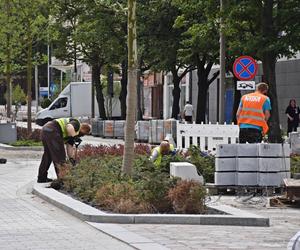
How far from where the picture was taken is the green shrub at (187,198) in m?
11.7

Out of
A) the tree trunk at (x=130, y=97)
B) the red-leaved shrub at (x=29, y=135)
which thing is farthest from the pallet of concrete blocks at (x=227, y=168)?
the red-leaved shrub at (x=29, y=135)

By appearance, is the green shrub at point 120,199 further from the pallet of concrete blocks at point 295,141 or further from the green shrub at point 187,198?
the pallet of concrete blocks at point 295,141

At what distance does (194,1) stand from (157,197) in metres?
16.0

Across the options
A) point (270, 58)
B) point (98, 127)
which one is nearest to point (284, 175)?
point (270, 58)

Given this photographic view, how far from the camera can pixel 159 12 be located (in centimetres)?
3825

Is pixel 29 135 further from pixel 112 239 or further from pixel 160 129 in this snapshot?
pixel 112 239

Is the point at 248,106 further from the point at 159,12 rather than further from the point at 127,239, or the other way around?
the point at 159,12

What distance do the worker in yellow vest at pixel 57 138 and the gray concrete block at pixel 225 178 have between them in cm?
310

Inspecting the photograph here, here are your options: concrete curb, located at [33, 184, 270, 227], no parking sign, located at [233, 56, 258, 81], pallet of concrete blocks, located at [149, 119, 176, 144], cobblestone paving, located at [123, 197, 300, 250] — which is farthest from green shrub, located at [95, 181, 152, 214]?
pallet of concrete blocks, located at [149, 119, 176, 144]

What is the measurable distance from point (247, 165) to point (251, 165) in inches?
2.8

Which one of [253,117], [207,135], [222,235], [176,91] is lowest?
[222,235]

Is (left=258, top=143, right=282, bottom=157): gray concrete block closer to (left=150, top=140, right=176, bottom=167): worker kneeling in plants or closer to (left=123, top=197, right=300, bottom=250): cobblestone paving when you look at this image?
(left=150, top=140, right=176, bottom=167): worker kneeling in plants

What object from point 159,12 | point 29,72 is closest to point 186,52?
point 159,12

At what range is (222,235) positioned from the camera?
10.4 metres
